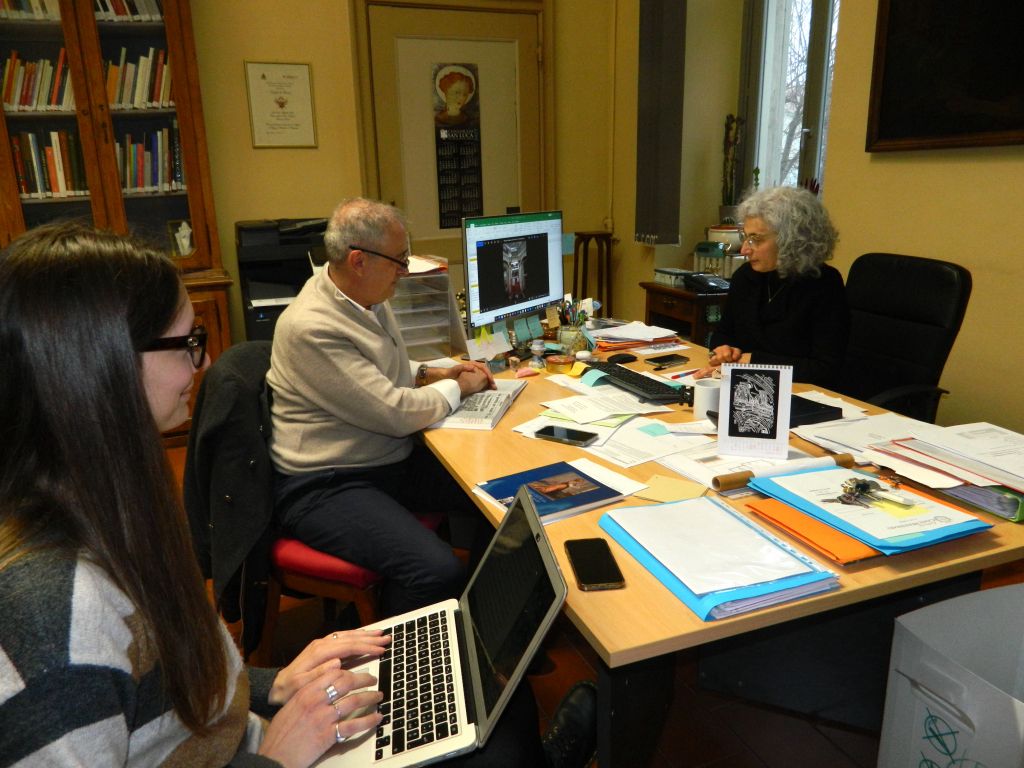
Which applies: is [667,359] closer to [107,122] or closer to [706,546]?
[706,546]

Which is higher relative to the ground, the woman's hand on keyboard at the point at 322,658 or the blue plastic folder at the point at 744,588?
the blue plastic folder at the point at 744,588

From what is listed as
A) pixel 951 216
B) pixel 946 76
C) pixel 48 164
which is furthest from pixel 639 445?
pixel 48 164

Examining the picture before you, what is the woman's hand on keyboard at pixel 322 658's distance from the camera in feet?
3.42

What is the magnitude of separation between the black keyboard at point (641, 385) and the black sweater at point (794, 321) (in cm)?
41

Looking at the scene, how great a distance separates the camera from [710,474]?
1436 millimetres

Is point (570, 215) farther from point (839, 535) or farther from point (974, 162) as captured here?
point (839, 535)

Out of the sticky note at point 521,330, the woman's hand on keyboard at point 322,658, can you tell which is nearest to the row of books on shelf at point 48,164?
the sticky note at point 521,330

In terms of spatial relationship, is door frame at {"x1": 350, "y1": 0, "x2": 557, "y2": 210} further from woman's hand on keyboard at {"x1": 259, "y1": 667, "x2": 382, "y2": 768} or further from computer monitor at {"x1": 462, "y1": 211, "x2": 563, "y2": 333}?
woman's hand on keyboard at {"x1": 259, "y1": 667, "x2": 382, "y2": 768}

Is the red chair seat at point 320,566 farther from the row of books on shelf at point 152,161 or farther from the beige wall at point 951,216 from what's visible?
the row of books on shelf at point 152,161

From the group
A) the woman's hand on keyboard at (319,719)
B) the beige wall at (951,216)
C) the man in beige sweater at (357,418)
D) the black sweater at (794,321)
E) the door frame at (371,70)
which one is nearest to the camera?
the woman's hand on keyboard at (319,719)

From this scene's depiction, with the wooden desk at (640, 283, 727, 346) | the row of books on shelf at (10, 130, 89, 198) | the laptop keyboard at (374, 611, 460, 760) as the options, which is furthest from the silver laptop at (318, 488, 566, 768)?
the row of books on shelf at (10, 130, 89, 198)

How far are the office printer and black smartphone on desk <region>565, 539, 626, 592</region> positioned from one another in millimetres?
2706

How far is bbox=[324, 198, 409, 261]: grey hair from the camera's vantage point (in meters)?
1.87

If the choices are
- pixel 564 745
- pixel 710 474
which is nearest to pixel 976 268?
pixel 710 474
